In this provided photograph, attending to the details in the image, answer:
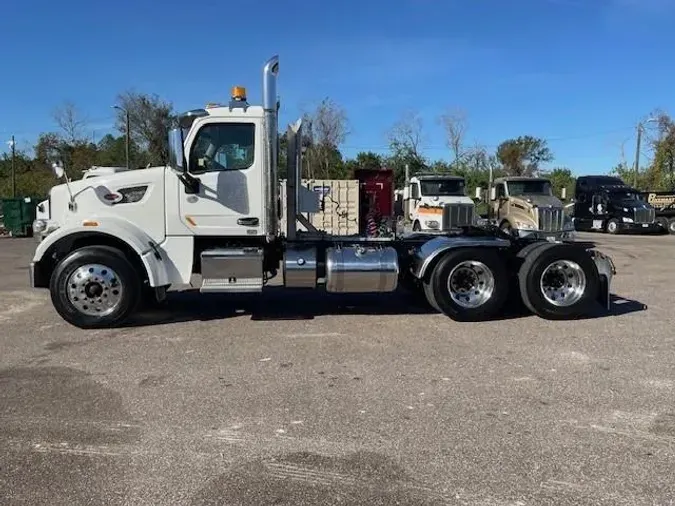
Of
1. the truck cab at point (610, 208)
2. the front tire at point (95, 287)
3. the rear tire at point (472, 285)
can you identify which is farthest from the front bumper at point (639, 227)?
the front tire at point (95, 287)

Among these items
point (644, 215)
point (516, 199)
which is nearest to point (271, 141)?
point (516, 199)

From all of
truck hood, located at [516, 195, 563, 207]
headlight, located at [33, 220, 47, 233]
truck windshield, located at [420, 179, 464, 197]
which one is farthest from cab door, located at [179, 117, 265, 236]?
truck windshield, located at [420, 179, 464, 197]

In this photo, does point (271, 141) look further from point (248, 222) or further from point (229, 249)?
point (229, 249)

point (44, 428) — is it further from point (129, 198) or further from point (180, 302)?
point (180, 302)

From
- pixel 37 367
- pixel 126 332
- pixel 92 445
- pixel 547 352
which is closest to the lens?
pixel 92 445

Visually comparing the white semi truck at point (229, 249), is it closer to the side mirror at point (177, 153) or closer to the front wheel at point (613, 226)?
the side mirror at point (177, 153)

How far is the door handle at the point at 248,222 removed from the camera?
8117 mm

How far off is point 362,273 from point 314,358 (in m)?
2.07

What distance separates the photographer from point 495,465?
3965mm

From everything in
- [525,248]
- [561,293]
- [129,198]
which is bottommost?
[561,293]

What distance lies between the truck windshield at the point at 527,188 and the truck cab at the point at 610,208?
9844mm

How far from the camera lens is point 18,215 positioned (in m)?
26.8

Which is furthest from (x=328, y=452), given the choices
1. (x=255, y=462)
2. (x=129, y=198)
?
(x=129, y=198)

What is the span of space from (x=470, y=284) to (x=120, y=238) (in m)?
4.52
